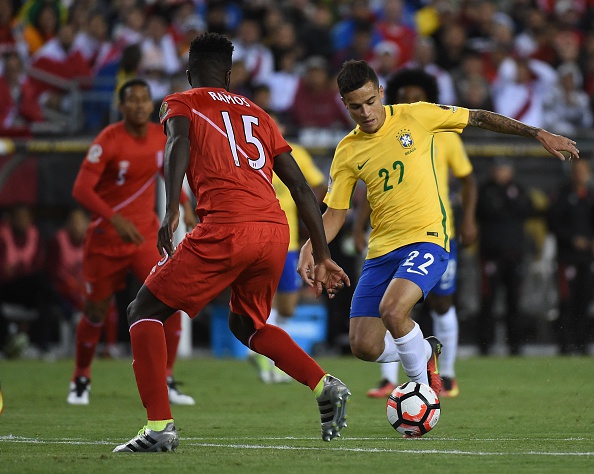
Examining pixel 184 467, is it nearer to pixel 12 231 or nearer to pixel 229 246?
pixel 229 246

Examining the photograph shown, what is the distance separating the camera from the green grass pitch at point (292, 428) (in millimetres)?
6008

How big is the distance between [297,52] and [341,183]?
32.9ft

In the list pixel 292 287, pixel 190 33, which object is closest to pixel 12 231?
pixel 190 33

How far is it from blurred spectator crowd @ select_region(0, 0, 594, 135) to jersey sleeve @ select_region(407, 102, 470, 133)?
23.2ft

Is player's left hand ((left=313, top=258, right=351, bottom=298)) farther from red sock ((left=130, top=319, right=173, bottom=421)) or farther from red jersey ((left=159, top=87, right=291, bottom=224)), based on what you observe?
red sock ((left=130, top=319, right=173, bottom=421))

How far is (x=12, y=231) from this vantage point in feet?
52.6

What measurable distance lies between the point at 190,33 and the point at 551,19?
6478mm

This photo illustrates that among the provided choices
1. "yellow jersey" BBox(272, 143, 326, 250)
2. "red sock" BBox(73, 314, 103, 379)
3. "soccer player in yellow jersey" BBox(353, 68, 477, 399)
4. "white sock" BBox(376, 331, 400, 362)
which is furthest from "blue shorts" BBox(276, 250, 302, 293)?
"white sock" BBox(376, 331, 400, 362)

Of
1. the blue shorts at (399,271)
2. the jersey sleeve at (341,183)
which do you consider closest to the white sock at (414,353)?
the blue shorts at (399,271)

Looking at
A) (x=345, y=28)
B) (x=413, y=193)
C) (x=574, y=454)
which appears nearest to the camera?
(x=574, y=454)

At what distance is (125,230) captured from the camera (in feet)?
31.1

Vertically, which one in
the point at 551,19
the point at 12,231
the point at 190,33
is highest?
the point at 551,19

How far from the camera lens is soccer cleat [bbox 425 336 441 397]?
805cm

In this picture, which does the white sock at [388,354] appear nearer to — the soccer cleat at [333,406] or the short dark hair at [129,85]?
the soccer cleat at [333,406]
